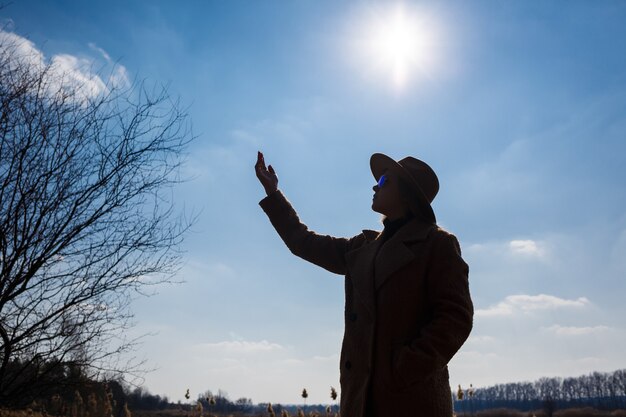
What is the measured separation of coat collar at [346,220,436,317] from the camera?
2668 mm

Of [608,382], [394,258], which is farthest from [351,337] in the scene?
[608,382]

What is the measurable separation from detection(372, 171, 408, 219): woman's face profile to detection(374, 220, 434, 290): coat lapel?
0.14 metres

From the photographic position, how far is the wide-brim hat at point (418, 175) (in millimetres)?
2973

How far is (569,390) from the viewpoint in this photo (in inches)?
4747

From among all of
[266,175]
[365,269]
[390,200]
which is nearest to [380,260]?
[365,269]

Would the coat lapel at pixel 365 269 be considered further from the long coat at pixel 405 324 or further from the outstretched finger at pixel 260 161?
the outstretched finger at pixel 260 161

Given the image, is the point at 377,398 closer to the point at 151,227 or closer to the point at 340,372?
the point at 340,372

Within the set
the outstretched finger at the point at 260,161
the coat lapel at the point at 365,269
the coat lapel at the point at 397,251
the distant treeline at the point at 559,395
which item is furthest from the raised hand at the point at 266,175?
the distant treeline at the point at 559,395

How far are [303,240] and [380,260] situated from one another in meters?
0.70

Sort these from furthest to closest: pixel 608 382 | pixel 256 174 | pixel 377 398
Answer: pixel 608 382 → pixel 256 174 → pixel 377 398

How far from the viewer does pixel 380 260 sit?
2.77 metres

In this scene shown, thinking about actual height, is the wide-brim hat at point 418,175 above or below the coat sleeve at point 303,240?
above

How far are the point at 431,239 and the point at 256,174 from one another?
1.42 m

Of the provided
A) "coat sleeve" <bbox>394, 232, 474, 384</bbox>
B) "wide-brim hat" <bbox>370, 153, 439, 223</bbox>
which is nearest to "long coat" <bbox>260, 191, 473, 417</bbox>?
"coat sleeve" <bbox>394, 232, 474, 384</bbox>
